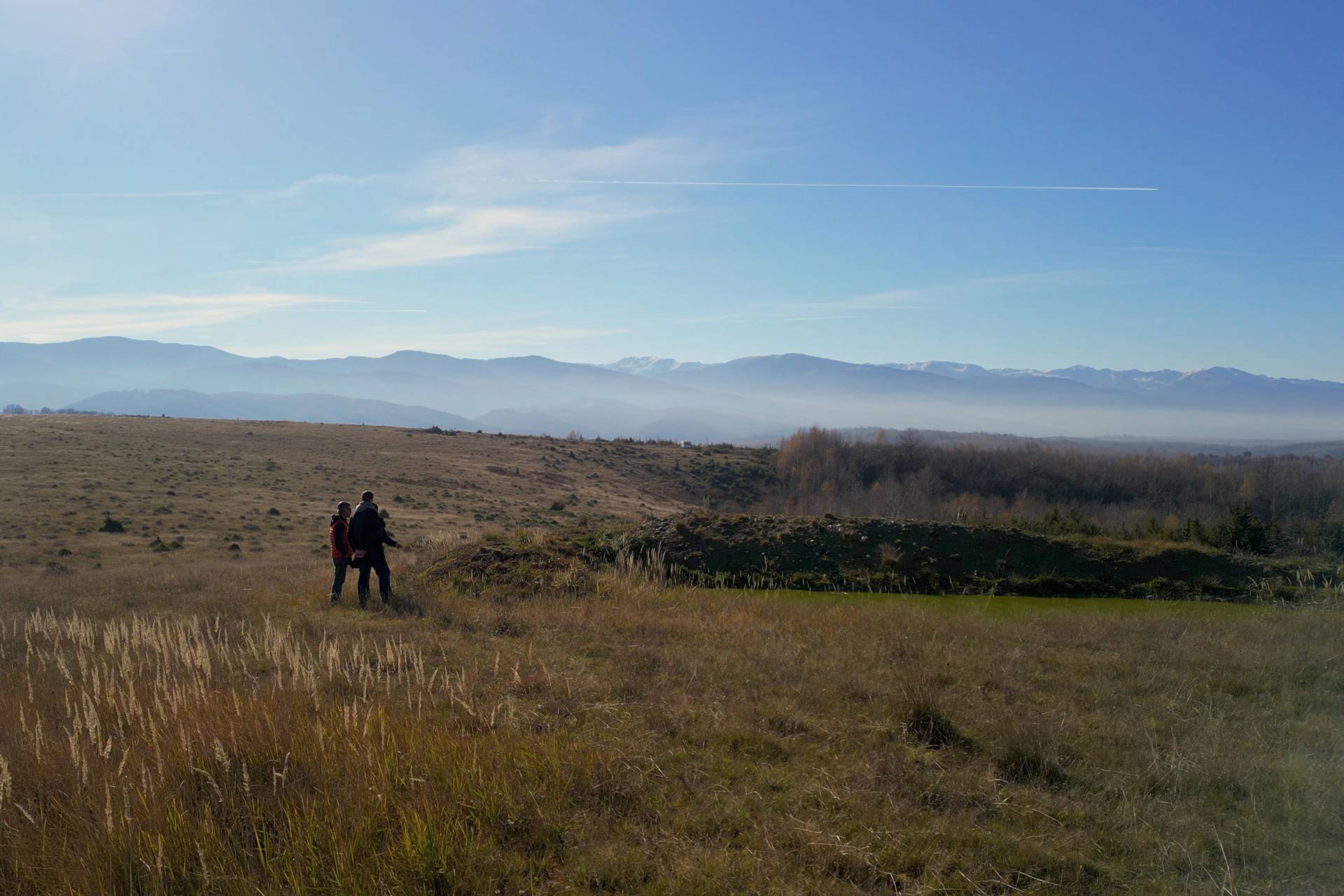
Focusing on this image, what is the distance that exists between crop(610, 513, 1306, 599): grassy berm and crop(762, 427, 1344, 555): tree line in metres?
11.7

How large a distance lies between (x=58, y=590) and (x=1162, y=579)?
2020 cm

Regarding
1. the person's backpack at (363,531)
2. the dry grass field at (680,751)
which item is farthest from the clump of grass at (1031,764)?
the person's backpack at (363,531)

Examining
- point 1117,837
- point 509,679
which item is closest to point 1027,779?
point 1117,837

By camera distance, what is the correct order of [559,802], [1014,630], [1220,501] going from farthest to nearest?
[1220,501], [1014,630], [559,802]

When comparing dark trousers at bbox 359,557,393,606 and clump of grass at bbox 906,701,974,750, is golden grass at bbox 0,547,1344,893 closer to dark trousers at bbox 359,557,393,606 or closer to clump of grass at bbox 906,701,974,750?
clump of grass at bbox 906,701,974,750

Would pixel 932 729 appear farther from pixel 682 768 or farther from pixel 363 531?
pixel 363 531

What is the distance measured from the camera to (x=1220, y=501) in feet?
140

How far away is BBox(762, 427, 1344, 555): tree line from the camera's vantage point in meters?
35.8

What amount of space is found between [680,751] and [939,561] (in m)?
10.4

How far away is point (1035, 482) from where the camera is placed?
57.5m

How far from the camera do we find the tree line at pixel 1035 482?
35812 mm

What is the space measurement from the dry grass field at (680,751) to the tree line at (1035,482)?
65.7 feet

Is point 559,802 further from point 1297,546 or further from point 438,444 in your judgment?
point 438,444

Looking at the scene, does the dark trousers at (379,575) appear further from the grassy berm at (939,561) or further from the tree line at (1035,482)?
the tree line at (1035,482)
